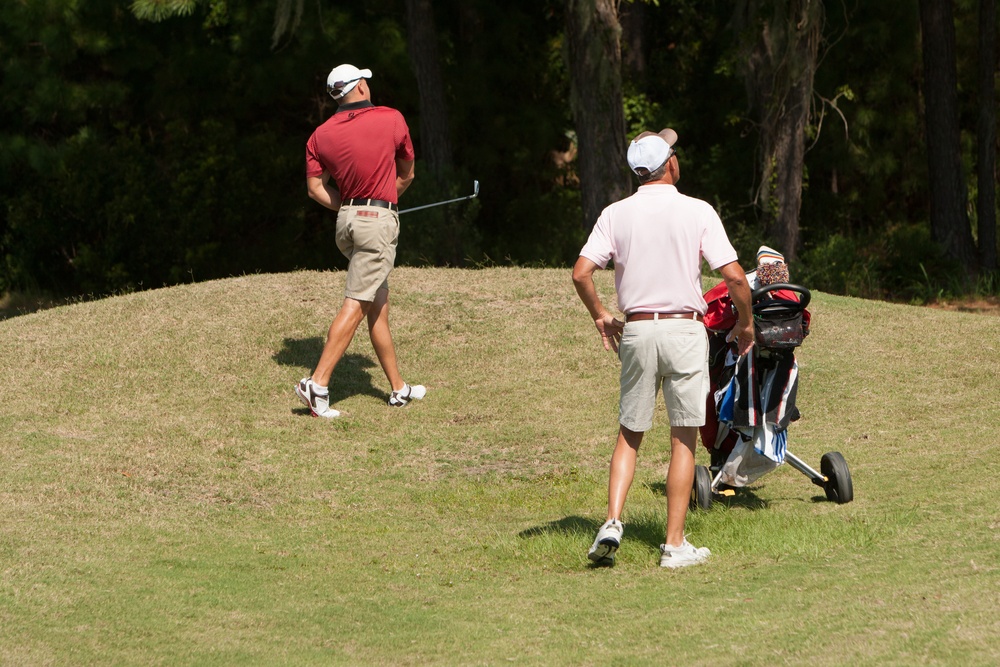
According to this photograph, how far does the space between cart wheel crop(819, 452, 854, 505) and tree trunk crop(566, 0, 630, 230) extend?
29.4ft

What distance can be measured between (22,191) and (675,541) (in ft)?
58.6

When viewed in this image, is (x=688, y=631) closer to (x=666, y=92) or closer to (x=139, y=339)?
(x=139, y=339)

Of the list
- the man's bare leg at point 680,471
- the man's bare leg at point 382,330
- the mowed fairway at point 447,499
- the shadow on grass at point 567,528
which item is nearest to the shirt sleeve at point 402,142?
the man's bare leg at point 382,330

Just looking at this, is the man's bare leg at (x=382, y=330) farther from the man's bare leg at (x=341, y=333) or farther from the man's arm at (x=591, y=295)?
the man's arm at (x=591, y=295)

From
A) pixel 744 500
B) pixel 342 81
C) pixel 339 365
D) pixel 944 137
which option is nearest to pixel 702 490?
pixel 744 500

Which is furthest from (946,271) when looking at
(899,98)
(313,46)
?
(313,46)

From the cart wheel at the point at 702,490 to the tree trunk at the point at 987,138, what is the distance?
13988 mm

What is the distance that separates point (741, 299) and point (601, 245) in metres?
0.63

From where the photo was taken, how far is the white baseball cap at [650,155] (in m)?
5.25

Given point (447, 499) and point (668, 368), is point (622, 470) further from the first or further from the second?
point (447, 499)

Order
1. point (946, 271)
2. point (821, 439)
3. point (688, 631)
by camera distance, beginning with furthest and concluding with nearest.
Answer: point (946, 271), point (821, 439), point (688, 631)

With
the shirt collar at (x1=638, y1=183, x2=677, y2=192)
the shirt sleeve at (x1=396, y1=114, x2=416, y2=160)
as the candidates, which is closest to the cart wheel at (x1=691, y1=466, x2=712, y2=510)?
the shirt collar at (x1=638, y1=183, x2=677, y2=192)

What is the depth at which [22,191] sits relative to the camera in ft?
67.9

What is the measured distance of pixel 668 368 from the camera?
5.24m
